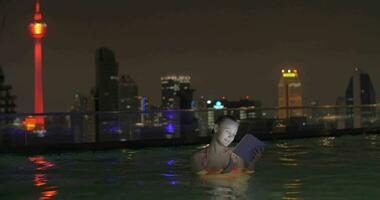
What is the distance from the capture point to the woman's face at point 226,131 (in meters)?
8.99

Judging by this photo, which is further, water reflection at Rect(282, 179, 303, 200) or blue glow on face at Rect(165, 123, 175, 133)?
blue glow on face at Rect(165, 123, 175, 133)

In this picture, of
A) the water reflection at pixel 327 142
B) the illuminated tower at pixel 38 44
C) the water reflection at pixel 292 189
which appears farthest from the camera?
the illuminated tower at pixel 38 44

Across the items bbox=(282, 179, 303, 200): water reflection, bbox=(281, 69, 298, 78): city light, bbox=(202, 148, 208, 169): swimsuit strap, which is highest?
bbox=(281, 69, 298, 78): city light

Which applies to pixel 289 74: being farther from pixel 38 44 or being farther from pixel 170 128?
pixel 38 44

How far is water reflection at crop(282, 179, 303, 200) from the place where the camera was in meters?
8.03

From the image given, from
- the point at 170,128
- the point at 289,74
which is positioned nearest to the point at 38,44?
the point at 289,74

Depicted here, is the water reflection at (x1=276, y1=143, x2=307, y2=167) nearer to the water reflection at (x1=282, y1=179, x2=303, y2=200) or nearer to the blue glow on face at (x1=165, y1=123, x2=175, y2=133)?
the water reflection at (x1=282, y1=179, x2=303, y2=200)

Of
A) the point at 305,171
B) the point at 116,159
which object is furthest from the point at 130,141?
the point at 305,171

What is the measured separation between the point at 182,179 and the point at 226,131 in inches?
62.8

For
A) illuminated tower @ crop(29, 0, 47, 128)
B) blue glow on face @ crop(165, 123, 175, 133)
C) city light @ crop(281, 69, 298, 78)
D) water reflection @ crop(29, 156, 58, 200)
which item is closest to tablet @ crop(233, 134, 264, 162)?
water reflection @ crop(29, 156, 58, 200)

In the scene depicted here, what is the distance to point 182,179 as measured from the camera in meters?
10.3

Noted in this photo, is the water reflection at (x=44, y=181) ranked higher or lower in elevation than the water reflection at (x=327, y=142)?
lower

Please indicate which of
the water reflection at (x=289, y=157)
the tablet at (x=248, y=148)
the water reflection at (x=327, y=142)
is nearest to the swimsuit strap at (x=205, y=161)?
the tablet at (x=248, y=148)

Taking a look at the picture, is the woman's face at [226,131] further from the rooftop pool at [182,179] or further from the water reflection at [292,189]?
the water reflection at [292,189]
